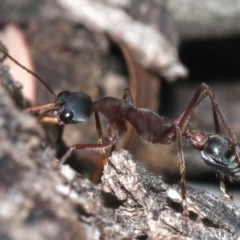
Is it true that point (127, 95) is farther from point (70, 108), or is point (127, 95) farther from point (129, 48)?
point (129, 48)

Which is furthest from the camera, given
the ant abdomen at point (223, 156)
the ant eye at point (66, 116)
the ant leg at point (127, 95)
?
the ant leg at point (127, 95)

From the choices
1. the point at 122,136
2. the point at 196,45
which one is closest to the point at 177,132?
the point at 122,136

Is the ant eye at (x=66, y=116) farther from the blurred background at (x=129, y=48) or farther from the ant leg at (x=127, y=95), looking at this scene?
the blurred background at (x=129, y=48)

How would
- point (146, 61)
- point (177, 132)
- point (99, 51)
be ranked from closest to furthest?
point (177, 132)
point (146, 61)
point (99, 51)

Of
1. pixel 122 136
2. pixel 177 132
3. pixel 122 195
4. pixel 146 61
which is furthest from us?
pixel 146 61

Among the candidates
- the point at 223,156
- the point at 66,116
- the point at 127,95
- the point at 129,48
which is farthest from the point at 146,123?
the point at 129,48

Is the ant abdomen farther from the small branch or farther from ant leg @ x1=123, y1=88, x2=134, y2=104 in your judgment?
the small branch

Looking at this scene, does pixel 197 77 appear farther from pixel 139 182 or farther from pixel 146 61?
pixel 139 182

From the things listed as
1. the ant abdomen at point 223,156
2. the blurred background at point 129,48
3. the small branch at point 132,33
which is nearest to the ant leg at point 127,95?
the blurred background at point 129,48

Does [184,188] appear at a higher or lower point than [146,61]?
lower
